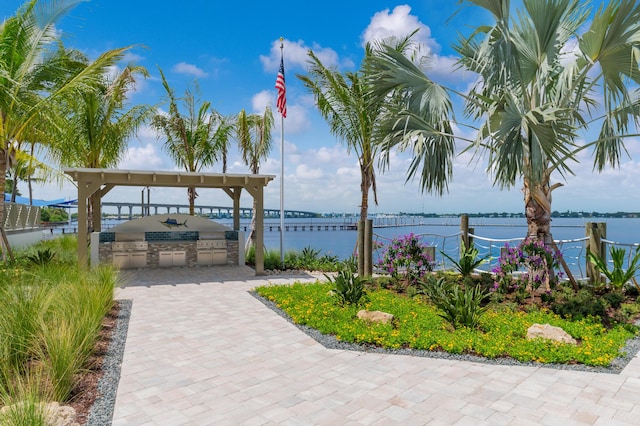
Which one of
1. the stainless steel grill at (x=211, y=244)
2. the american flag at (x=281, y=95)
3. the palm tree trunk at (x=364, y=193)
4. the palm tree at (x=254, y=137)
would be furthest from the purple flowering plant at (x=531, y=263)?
the palm tree at (x=254, y=137)

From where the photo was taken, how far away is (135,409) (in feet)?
10.7

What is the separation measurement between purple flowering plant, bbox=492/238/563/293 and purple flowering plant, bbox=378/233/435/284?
4.97ft

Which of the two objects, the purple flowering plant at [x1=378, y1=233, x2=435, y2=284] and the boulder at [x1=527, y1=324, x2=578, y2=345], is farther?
the purple flowering plant at [x1=378, y1=233, x2=435, y2=284]

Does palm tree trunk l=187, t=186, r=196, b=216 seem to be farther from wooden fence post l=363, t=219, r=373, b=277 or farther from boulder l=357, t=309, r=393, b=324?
boulder l=357, t=309, r=393, b=324

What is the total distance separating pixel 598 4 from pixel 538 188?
2.91 m

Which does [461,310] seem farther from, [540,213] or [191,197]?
[191,197]

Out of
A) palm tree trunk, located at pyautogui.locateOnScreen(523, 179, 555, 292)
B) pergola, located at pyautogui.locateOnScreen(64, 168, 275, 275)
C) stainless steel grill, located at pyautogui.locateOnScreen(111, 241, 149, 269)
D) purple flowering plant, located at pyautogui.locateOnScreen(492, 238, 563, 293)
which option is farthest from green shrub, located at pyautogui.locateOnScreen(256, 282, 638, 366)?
Result: stainless steel grill, located at pyautogui.locateOnScreen(111, 241, 149, 269)

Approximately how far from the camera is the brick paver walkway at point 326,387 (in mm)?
3131

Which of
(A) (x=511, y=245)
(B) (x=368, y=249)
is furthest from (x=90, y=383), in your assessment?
(A) (x=511, y=245)

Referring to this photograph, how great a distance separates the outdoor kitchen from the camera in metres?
11.3

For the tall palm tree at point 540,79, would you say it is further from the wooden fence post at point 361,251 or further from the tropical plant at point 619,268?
the wooden fence post at point 361,251

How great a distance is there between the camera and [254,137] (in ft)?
49.9

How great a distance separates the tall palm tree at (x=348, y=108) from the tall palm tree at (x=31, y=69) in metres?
5.76

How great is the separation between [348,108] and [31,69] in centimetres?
802
